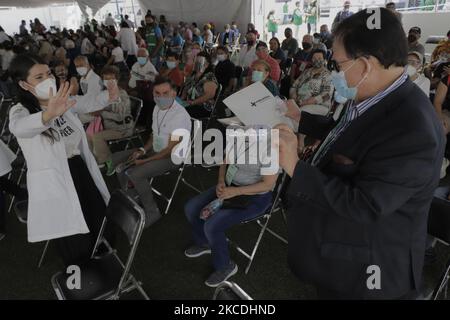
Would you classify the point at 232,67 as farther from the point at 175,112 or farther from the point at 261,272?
the point at 261,272

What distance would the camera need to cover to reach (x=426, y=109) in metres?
0.92

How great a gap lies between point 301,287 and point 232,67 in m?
4.29

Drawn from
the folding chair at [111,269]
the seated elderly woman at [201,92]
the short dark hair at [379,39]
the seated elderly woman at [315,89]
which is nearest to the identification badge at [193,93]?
the seated elderly woman at [201,92]

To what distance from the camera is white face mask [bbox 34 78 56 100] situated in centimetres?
193

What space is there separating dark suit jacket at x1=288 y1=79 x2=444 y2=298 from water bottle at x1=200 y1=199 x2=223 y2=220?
3.70ft

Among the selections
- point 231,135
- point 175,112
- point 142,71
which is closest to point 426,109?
point 231,135

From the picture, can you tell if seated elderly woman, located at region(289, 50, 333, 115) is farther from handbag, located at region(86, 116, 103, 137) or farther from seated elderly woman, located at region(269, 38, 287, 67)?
handbag, located at region(86, 116, 103, 137)

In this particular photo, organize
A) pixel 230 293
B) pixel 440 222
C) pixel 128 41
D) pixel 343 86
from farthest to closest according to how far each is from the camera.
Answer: pixel 128 41
pixel 440 222
pixel 230 293
pixel 343 86

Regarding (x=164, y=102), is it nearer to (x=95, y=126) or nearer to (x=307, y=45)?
(x=95, y=126)

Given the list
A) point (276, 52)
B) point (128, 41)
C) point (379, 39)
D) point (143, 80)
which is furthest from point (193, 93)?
point (128, 41)

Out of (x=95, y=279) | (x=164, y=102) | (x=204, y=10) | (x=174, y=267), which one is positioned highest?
(x=204, y=10)

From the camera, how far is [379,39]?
2.94ft

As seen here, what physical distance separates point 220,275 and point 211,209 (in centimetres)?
50

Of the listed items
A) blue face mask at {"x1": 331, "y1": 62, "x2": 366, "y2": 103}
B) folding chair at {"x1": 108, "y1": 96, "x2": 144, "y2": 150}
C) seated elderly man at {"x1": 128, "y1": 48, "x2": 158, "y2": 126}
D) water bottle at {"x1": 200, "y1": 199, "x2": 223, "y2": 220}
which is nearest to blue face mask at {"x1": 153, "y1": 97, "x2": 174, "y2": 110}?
folding chair at {"x1": 108, "y1": 96, "x2": 144, "y2": 150}
